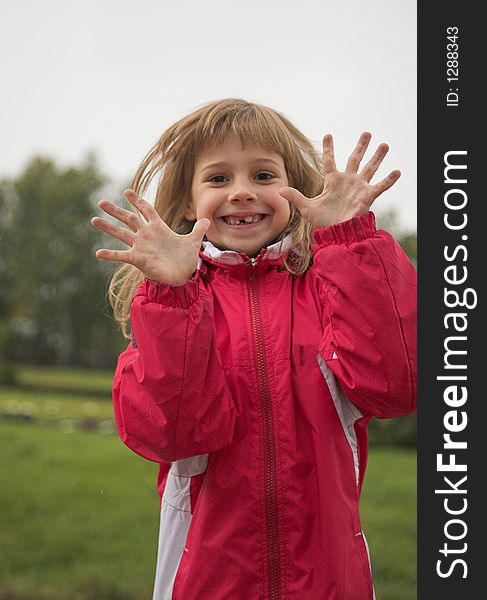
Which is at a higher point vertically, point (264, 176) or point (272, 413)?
point (264, 176)

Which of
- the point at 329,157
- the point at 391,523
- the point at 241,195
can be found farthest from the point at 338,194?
the point at 391,523

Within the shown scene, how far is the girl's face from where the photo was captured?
5.47ft

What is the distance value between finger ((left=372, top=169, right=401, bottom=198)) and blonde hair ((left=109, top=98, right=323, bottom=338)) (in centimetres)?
24

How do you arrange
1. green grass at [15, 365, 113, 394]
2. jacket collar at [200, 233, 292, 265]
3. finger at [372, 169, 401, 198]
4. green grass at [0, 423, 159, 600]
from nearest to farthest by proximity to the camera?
finger at [372, 169, 401, 198], jacket collar at [200, 233, 292, 265], green grass at [0, 423, 159, 600], green grass at [15, 365, 113, 394]

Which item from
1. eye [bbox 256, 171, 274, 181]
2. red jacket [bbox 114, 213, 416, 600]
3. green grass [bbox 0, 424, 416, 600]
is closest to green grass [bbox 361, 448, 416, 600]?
green grass [bbox 0, 424, 416, 600]

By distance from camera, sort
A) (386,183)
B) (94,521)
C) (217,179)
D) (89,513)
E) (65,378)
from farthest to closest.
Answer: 1. (65,378)
2. (89,513)
3. (94,521)
4. (217,179)
5. (386,183)

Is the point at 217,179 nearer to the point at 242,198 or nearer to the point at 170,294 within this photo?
the point at 242,198

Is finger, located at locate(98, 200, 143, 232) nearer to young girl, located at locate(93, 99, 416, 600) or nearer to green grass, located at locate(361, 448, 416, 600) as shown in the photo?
young girl, located at locate(93, 99, 416, 600)

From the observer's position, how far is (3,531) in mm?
4344

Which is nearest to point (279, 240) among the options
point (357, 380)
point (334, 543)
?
point (357, 380)

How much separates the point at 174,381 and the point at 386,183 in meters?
0.59

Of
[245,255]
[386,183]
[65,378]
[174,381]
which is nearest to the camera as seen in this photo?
[174,381]

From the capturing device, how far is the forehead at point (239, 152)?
169 centimetres

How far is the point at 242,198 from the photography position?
1.64 m
